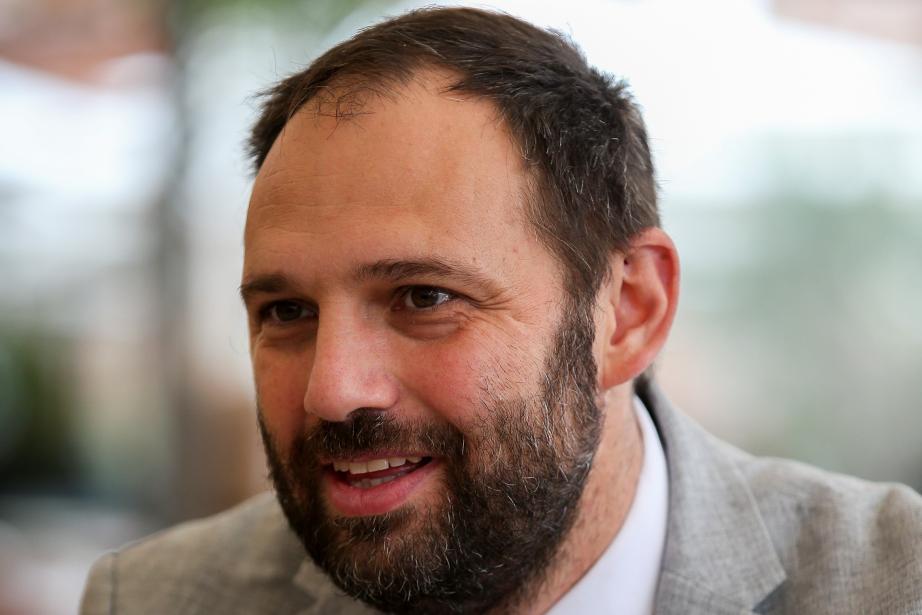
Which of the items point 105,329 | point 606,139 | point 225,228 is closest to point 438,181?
point 606,139

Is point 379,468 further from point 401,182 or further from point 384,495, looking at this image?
point 401,182

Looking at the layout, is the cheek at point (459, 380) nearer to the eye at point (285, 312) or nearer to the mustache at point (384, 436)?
the mustache at point (384, 436)

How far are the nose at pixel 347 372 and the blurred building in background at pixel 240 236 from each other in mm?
1991

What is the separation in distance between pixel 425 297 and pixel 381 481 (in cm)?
29

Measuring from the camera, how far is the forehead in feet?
4.77

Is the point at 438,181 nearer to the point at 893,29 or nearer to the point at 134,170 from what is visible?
the point at 893,29

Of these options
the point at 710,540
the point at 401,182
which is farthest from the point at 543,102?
the point at 710,540

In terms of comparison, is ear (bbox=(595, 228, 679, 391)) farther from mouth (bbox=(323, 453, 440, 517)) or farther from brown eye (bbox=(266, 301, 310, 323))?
brown eye (bbox=(266, 301, 310, 323))

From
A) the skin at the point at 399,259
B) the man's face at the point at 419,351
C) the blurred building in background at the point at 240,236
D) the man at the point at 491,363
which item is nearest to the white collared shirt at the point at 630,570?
the man at the point at 491,363

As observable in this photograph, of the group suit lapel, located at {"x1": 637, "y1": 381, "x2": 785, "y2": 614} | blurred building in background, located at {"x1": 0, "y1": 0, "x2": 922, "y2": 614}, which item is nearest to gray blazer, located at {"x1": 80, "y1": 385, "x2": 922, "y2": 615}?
suit lapel, located at {"x1": 637, "y1": 381, "x2": 785, "y2": 614}

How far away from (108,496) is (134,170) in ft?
5.38

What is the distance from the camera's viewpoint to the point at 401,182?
1.46 m

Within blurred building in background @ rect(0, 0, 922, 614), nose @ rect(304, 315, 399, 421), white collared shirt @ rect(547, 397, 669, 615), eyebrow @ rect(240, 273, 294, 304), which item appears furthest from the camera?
blurred building in background @ rect(0, 0, 922, 614)

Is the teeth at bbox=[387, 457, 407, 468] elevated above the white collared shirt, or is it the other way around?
the teeth at bbox=[387, 457, 407, 468]
